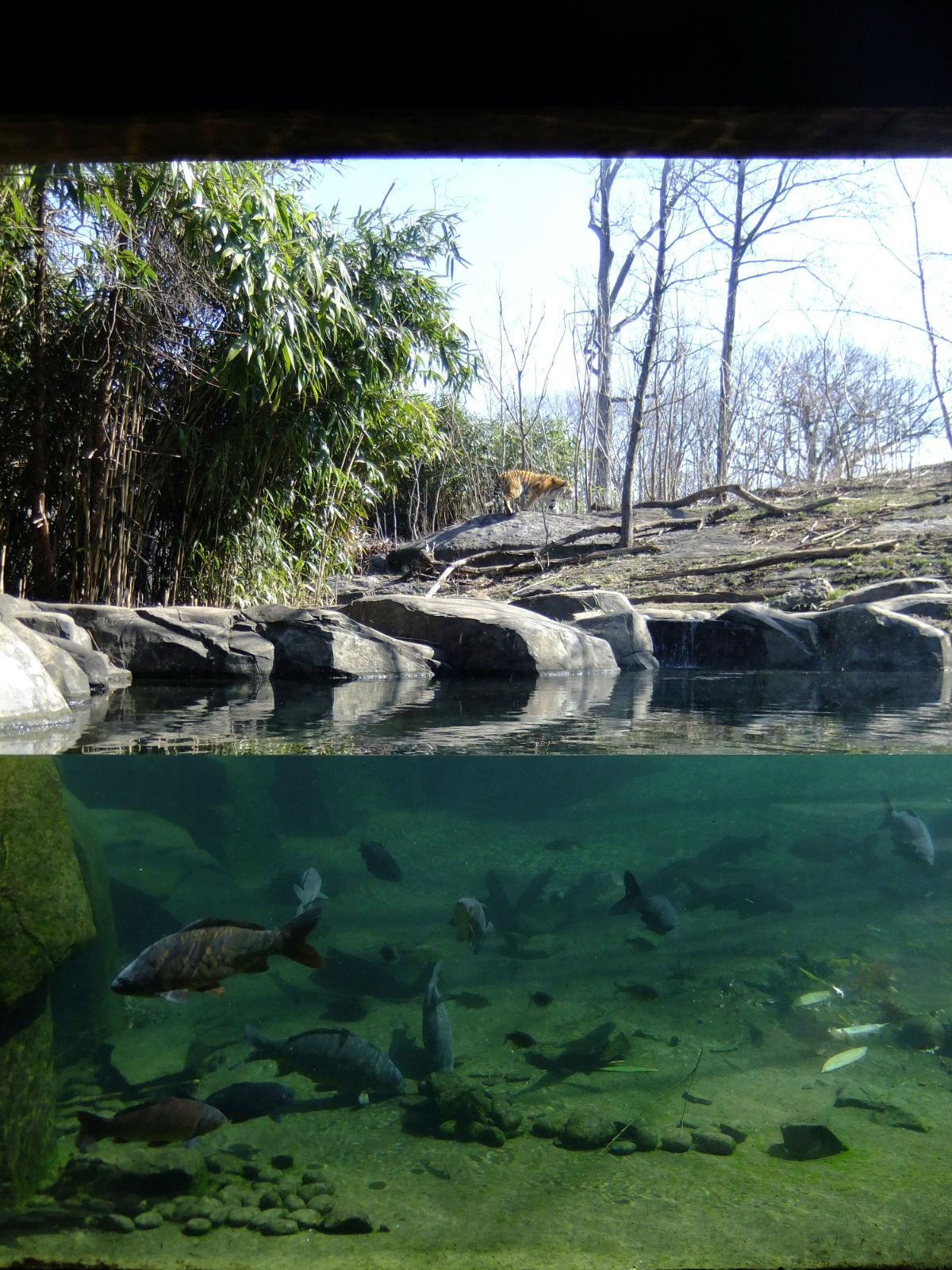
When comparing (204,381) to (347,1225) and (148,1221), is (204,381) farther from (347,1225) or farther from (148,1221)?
(347,1225)

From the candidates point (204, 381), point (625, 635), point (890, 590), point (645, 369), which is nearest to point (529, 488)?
point (645, 369)

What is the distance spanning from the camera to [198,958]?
2.77 m

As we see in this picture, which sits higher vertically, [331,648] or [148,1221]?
[331,648]

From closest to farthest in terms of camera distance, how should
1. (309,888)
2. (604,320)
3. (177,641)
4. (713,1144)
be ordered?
1. (713,1144)
2. (309,888)
3. (604,320)
4. (177,641)

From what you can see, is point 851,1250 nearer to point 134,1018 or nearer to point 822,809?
point 134,1018

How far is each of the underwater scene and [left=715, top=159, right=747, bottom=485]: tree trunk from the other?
78.4 inches

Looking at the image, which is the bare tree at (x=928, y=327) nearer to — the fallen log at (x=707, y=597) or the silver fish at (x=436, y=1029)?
the fallen log at (x=707, y=597)

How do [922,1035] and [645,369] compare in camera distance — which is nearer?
[922,1035]

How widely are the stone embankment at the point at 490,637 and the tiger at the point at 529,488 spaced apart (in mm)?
718

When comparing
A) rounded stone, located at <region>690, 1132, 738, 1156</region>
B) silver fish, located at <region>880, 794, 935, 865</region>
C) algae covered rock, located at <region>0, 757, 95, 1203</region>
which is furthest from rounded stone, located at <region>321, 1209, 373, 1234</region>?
silver fish, located at <region>880, 794, 935, 865</region>

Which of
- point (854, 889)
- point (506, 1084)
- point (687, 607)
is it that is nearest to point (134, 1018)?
point (506, 1084)

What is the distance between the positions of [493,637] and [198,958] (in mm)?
4088

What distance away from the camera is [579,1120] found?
134 inches

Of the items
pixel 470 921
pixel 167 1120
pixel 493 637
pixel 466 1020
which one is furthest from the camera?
pixel 493 637
